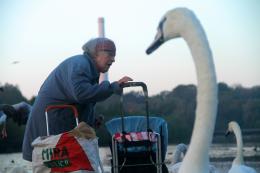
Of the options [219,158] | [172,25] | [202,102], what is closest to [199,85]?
[202,102]

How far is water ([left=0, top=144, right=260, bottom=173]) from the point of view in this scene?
12.1m

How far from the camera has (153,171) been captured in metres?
6.51

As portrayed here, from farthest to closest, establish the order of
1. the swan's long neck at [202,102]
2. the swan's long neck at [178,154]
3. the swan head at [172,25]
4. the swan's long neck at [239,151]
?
the swan's long neck at [178,154]
the swan's long neck at [239,151]
the swan head at [172,25]
the swan's long neck at [202,102]

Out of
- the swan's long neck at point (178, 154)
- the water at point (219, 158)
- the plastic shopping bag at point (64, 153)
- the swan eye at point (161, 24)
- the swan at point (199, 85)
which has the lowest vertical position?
the water at point (219, 158)

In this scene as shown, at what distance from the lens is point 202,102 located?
17.1 ft

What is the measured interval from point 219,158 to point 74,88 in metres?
8.37

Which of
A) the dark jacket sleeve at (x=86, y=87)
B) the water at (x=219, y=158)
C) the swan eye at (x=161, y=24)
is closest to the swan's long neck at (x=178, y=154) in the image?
the water at (x=219, y=158)

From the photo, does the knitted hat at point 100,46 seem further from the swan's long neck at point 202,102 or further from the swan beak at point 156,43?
the swan's long neck at point 202,102

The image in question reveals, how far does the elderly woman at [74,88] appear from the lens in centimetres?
624

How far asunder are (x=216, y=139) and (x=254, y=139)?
1.00 m

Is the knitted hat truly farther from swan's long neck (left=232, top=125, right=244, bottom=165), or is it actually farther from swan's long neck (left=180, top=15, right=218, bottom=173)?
swan's long neck (left=232, top=125, right=244, bottom=165)

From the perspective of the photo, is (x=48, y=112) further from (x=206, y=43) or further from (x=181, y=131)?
(x=181, y=131)

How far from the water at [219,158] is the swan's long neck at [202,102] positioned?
19.5 feet

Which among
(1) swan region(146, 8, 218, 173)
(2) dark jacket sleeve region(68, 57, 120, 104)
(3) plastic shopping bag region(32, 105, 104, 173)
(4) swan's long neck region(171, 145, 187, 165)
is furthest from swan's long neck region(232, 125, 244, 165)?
(1) swan region(146, 8, 218, 173)
